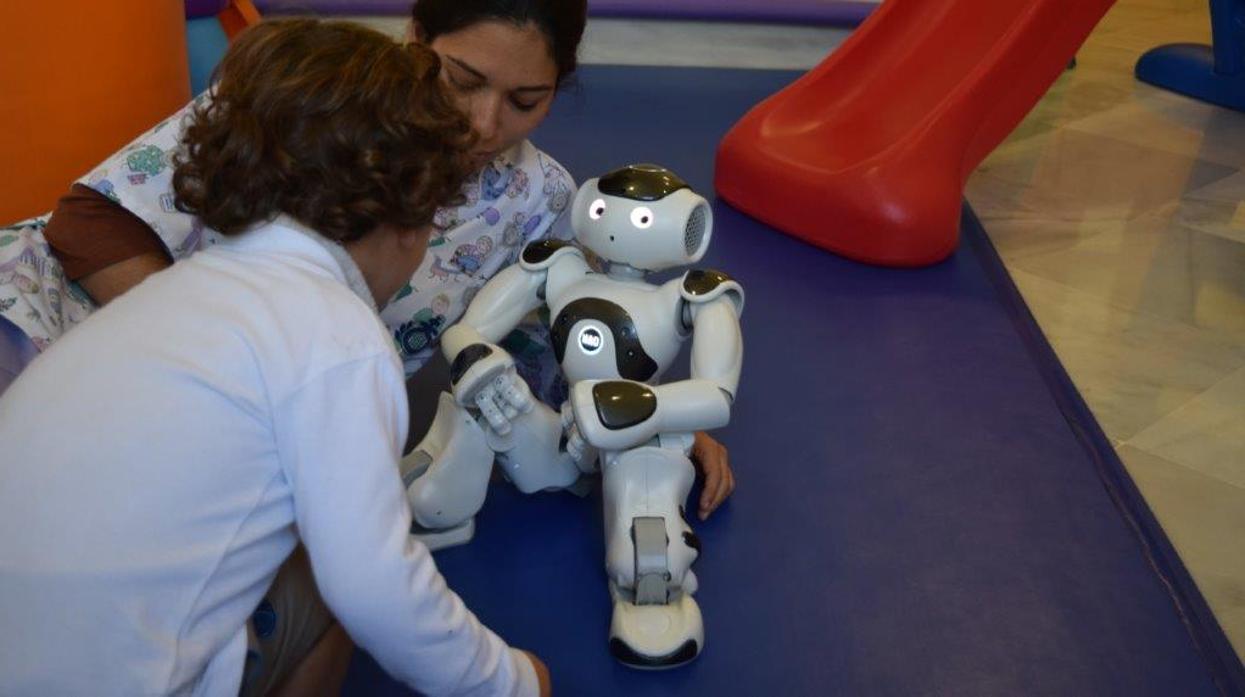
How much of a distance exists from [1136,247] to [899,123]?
52 centimetres

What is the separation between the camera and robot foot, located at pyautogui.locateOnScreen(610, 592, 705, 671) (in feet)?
3.96

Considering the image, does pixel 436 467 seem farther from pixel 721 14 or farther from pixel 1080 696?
pixel 721 14

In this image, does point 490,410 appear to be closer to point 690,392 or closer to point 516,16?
point 690,392

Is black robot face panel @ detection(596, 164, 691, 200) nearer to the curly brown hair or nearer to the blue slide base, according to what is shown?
the curly brown hair

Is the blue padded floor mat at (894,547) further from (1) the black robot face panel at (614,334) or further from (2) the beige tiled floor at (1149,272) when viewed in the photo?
(1) the black robot face panel at (614,334)

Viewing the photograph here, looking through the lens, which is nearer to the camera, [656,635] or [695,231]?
[656,635]

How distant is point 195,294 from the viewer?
31.8 inches

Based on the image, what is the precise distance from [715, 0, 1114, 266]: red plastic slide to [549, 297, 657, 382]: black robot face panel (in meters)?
0.94

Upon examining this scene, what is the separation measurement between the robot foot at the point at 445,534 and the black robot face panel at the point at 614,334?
24cm

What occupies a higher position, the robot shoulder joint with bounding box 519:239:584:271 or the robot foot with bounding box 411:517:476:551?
the robot shoulder joint with bounding box 519:239:584:271

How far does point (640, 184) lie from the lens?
1328 mm

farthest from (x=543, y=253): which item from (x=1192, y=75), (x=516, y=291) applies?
(x=1192, y=75)

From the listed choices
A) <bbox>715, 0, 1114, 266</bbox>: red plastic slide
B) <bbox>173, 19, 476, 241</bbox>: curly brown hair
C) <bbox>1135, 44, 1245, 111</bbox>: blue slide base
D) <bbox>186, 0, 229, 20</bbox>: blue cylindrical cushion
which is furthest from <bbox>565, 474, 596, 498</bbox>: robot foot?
<bbox>1135, 44, 1245, 111</bbox>: blue slide base

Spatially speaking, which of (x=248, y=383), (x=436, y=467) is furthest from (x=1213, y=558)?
(x=248, y=383)
